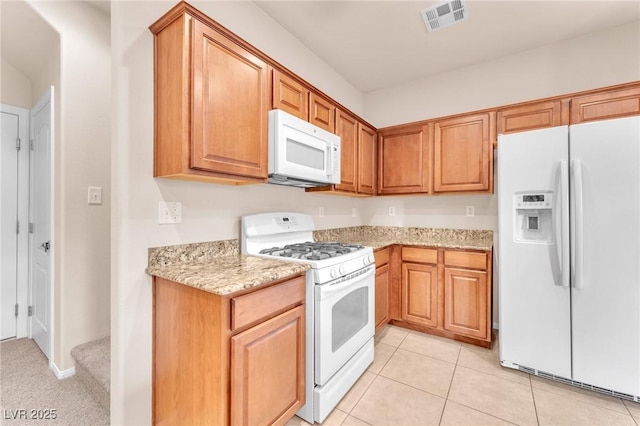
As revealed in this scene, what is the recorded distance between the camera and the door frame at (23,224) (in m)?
2.69

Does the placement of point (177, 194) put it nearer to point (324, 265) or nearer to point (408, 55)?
point (324, 265)

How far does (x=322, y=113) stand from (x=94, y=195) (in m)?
1.90

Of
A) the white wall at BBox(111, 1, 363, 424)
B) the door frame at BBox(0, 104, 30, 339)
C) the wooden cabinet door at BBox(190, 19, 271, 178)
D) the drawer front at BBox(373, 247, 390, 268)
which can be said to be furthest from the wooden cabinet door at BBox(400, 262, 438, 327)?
the door frame at BBox(0, 104, 30, 339)

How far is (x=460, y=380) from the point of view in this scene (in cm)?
202

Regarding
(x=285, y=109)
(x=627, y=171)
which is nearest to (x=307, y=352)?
(x=285, y=109)

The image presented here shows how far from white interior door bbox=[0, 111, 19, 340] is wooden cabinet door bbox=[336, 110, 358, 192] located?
3093mm

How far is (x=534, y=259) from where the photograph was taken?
2035mm

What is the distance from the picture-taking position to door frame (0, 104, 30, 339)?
269 cm

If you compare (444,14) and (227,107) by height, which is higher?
(444,14)

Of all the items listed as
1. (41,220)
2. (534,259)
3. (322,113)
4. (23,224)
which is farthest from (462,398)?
(23,224)

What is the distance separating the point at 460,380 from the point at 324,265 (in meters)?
1.41

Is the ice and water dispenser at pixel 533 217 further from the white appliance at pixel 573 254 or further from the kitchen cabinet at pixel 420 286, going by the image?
the kitchen cabinet at pixel 420 286

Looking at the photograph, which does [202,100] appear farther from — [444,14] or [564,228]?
[564,228]

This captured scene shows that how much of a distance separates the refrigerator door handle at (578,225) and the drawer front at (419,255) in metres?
0.99
